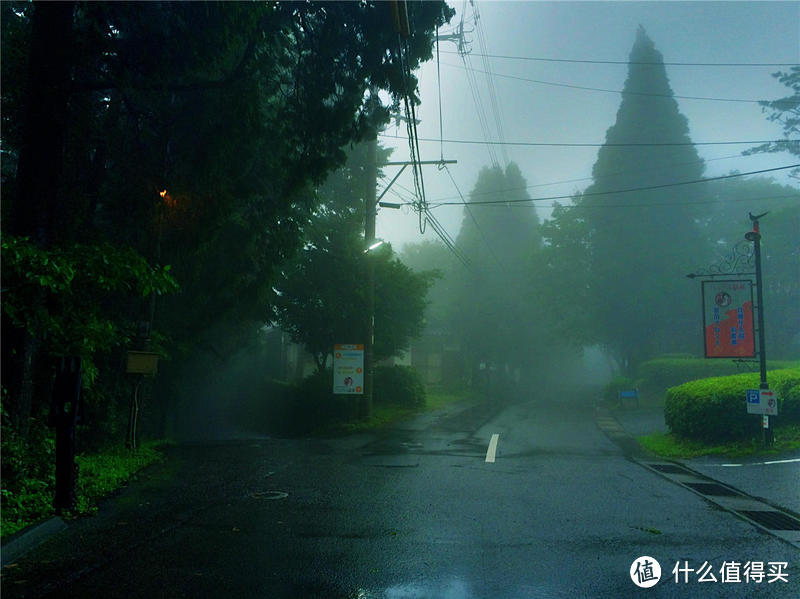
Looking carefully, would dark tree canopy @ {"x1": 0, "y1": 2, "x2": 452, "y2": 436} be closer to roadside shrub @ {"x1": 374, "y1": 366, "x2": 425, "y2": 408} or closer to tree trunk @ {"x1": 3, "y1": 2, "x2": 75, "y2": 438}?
tree trunk @ {"x1": 3, "y1": 2, "x2": 75, "y2": 438}

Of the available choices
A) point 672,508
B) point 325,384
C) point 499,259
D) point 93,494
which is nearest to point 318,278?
point 325,384

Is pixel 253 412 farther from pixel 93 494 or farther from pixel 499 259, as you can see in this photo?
pixel 499 259

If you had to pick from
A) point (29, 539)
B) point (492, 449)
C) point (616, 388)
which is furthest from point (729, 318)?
point (616, 388)

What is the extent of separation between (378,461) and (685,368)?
28969mm

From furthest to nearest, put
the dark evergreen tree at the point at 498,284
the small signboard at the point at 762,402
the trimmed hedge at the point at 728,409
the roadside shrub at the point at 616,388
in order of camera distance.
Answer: the dark evergreen tree at the point at 498,284, the roadside shrub at the point at 616,388, the trimmed hedge at the point at 728,409, the small signboard at the point at 762,402

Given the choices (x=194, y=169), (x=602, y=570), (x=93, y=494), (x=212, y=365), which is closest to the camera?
(x=602, y=570)

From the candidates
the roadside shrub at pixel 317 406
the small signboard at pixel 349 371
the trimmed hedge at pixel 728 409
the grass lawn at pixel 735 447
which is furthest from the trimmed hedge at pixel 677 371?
the small signboard at pixel 349 371

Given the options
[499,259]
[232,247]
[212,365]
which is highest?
[499,259]

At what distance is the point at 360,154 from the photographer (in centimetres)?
3347

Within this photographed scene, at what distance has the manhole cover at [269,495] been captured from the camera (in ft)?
31.2

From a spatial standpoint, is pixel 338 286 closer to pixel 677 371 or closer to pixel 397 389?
pixel 397 389

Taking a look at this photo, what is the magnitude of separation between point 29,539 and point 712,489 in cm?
944

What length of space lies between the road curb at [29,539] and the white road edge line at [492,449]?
7842 mm

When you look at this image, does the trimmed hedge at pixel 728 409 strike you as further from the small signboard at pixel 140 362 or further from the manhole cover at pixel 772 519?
the small signboard at pixel 140 362
